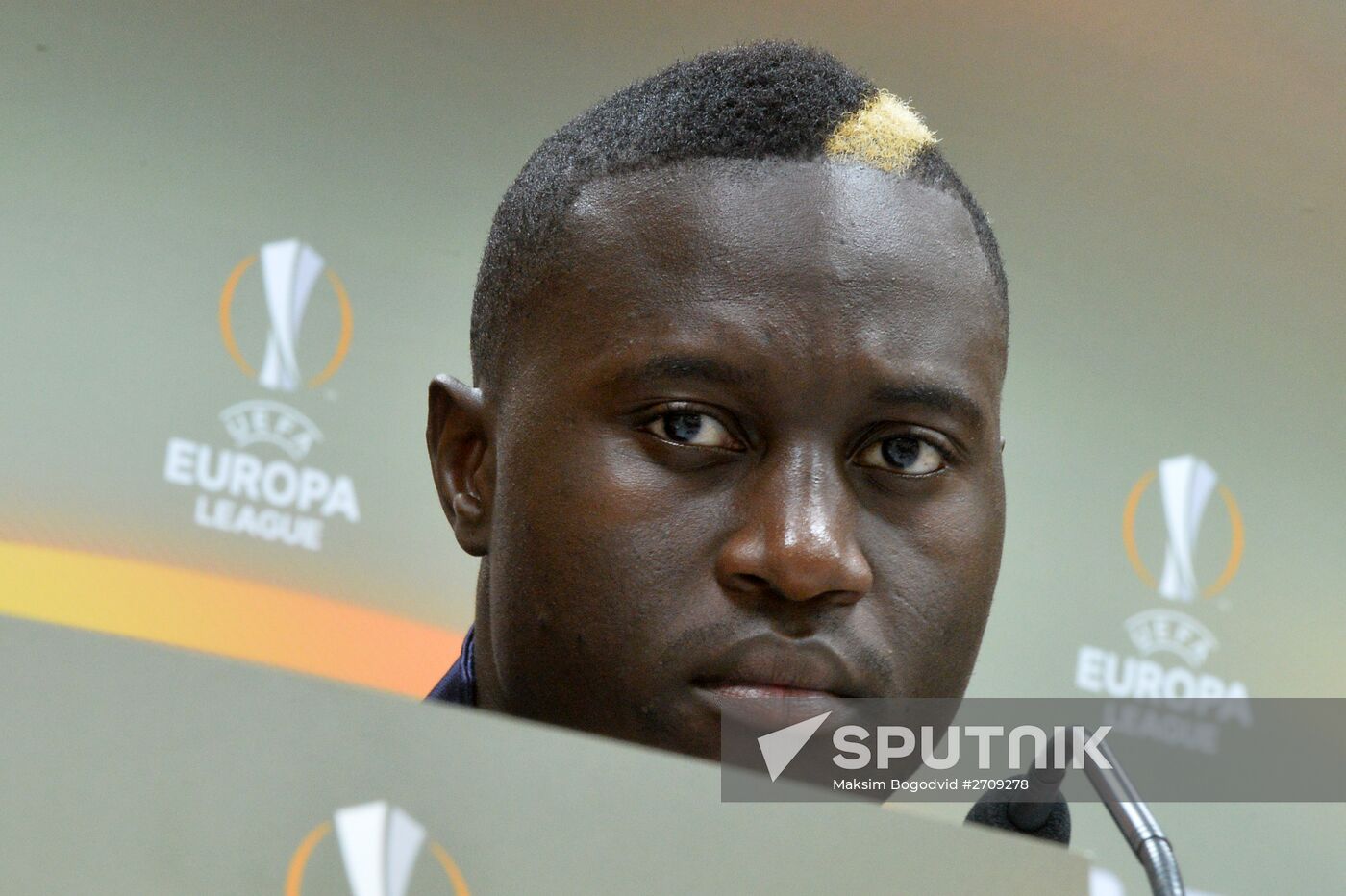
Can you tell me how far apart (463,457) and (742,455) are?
34 centimetres

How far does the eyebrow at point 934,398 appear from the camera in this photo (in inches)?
50.6

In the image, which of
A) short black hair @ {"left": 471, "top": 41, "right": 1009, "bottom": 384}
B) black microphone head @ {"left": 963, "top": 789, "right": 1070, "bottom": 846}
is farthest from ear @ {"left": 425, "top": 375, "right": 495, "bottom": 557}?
black microphone head @ {"left": 963, "top": 789, "right": 1070, "bottom": 846}

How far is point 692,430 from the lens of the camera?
1287 millimetres

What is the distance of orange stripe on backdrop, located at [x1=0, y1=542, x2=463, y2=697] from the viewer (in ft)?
9.00

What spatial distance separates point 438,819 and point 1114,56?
308 centimetres

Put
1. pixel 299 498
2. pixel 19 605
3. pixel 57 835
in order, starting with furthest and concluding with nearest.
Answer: pixel 299 498 < pixel 19 605 < pixel 57 835

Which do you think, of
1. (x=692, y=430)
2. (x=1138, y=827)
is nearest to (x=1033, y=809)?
(x=1138, y=827)

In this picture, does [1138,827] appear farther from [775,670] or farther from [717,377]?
[717,377]

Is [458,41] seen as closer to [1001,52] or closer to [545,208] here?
[1001,52]

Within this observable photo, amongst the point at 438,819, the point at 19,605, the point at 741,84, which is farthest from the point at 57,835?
the point at 19,605

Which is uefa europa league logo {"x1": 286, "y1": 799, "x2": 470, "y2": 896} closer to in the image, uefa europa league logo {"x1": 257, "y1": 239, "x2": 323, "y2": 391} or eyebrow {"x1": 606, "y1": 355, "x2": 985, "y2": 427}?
eyebrow {"x1": 606, "y1": 355, "x2": 985, "y2": 427}

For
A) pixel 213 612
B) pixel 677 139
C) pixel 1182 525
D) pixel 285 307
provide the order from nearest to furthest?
pixel 677 139, pixel 213 612, pixel 285 307, pixel 1182 525

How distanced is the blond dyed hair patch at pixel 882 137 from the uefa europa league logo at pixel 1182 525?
2.29 meters

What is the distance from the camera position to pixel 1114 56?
3.39 metres
